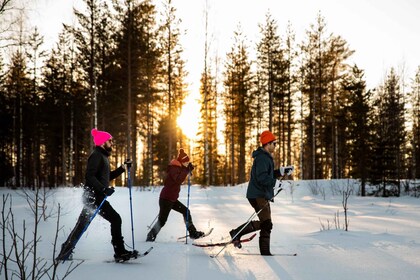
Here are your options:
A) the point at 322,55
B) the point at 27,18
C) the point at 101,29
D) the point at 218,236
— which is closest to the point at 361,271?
the point at 218,236

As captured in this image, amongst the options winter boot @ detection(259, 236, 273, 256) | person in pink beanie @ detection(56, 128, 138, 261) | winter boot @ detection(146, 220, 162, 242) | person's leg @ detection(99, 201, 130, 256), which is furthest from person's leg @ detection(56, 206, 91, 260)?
winter boot @ detection(259, 236, 273, 256)

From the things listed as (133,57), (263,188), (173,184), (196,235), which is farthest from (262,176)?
Result: (133,57)

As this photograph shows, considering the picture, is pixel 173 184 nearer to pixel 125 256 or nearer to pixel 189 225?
pixel 189 225

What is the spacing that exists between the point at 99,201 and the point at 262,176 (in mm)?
2506

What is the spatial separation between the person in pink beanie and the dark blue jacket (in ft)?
6.89

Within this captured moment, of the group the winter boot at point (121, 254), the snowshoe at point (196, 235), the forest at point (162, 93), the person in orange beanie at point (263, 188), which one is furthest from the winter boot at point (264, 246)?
the forest at point (162, 93)

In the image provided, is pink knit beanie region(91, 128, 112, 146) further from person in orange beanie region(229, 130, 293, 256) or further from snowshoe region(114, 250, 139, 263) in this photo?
person in orange beanie region(229, 130, 293, 256)

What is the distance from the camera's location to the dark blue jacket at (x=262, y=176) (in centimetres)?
546

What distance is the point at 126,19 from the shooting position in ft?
69.5

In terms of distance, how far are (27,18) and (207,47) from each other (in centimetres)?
1225

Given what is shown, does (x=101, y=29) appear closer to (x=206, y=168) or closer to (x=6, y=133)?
(x=206, y=168)

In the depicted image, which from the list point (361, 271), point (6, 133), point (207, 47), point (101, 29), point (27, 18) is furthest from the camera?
point (6, 133)

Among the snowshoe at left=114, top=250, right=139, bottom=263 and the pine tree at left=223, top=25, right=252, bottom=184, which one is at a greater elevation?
the pine tree at left=223, top=25, right=252, bottom=184

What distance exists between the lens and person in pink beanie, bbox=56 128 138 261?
16.3ft
